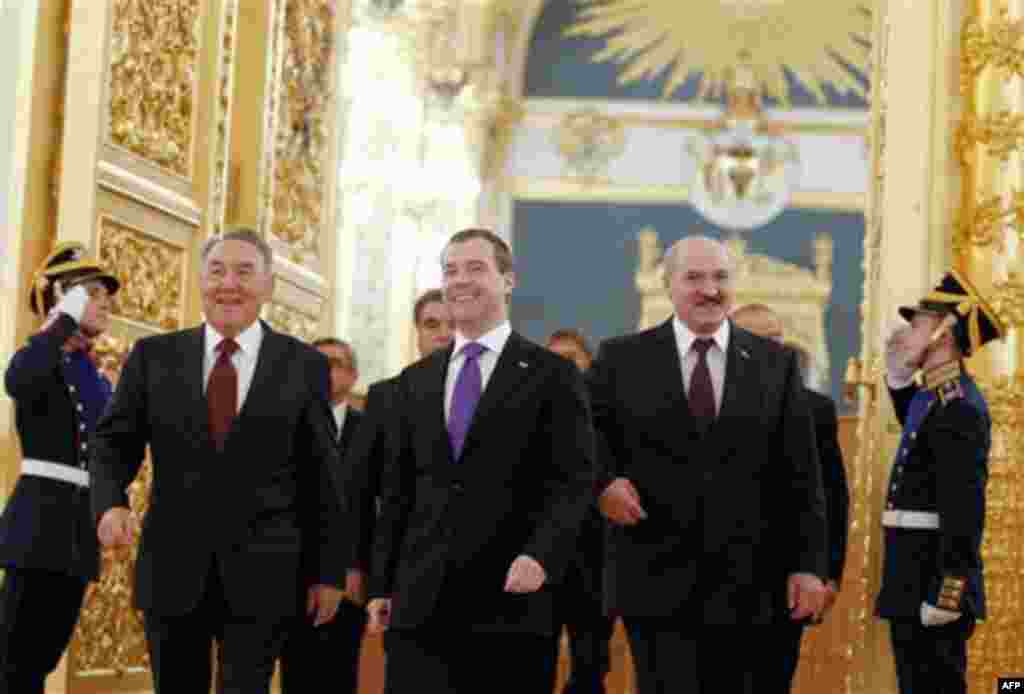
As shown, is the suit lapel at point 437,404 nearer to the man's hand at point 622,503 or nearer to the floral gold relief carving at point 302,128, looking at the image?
the man's hand at point 622,503

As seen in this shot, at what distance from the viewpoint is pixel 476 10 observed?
2331cm

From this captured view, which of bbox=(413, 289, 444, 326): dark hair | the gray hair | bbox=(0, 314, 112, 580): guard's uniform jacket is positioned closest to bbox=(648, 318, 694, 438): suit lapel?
the gray hair

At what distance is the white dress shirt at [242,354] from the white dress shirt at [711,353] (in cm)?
135

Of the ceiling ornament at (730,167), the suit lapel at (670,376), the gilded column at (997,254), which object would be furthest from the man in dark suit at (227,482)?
the ceiling ornament at (730,167)

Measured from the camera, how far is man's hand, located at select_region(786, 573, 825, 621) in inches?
229

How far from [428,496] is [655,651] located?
90cm

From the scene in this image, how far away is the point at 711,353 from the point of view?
241 inches

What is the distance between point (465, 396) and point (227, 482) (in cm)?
72

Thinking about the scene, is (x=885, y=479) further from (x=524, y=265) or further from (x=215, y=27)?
(x=524, y=265)

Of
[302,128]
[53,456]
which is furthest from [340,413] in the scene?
[302,128]

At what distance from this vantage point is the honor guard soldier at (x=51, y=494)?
639cm

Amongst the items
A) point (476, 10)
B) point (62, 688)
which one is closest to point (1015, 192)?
point (62, 688)

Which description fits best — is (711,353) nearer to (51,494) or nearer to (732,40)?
(51,494)

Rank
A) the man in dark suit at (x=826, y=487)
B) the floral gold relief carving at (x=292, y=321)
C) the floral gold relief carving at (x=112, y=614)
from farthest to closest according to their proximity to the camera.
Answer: the floral gold relief carving at (x=292, y=321) < the floral gold relief carving at (x=112, y=614) < the man in dark suit at (x=826, y=487)
